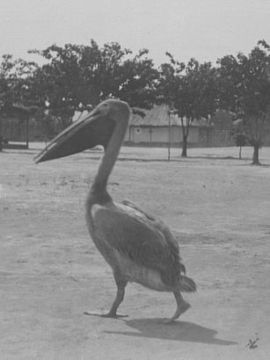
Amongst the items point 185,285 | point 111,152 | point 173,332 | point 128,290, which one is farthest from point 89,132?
point 128,290

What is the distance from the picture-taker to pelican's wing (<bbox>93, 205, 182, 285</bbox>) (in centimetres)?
623

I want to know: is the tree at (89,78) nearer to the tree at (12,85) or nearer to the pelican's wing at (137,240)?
the tree at (12,85)

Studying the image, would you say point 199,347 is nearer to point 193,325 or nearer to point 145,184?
point 193,325

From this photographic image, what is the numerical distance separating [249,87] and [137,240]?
39917mm

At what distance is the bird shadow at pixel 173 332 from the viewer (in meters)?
6.06

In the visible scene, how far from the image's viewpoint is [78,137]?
21.1 feet

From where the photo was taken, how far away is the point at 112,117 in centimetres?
657

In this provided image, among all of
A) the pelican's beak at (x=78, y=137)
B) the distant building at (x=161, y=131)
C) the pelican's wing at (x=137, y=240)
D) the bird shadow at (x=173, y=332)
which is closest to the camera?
the bird shadow at (x=173, y=332)

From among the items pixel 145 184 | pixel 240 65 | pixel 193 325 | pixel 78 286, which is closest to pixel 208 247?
pixel 78 286

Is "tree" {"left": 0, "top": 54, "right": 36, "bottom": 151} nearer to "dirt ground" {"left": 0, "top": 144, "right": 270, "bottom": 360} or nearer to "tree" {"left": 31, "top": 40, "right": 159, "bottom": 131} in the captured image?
"tree" {"left": 31, "top": 40, "right": 159, "bottom": 131}

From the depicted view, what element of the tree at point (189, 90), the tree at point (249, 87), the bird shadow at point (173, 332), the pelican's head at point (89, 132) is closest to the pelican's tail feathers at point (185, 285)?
the bird shadow at point (173, 332)

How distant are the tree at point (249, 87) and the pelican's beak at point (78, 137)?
3702 cm

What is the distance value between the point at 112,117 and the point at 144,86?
4503 cm

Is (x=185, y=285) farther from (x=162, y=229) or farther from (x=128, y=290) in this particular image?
(x=128, y=290)
